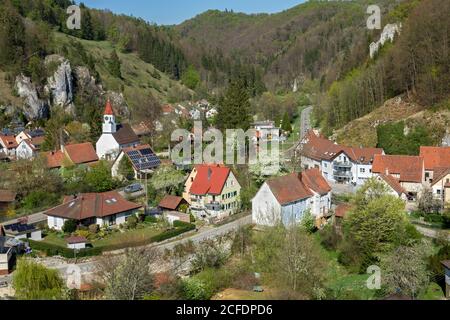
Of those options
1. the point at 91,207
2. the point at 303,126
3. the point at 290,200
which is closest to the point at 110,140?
the point at 91,207

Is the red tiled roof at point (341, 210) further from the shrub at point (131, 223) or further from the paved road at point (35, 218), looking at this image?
the paved road at point (35, 218)

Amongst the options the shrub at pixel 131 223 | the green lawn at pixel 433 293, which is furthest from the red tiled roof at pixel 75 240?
the green lawn at pixel 433 293

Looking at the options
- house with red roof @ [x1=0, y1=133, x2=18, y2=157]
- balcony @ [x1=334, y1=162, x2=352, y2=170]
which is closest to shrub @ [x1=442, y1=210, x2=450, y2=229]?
balcony @ [x1=334, y1=162, x2=352, y2=170]

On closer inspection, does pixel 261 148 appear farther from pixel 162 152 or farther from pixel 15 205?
pixel 15 205

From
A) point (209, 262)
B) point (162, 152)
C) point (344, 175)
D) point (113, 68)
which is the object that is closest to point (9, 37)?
point (113, 68)

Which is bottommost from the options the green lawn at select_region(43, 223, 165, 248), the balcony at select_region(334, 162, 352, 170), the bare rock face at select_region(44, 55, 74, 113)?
the green lawn at select_region(43, 223, 165, 248)

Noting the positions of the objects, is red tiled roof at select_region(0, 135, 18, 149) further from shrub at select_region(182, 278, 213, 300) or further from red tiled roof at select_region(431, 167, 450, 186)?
red tiled roof at select_region(431, 167, 450, 186)

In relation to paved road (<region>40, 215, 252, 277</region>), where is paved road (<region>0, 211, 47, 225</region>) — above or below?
above

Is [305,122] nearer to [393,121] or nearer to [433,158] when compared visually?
[393,121]
